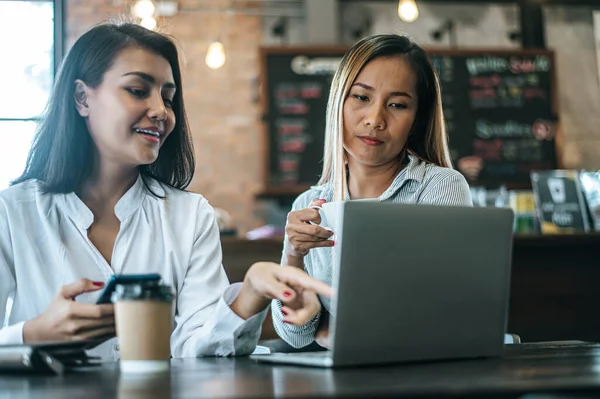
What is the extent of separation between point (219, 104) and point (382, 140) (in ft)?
11.3

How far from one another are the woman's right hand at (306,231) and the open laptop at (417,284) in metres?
0.31

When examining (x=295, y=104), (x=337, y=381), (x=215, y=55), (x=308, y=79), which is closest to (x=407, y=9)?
(x=308, y=79)

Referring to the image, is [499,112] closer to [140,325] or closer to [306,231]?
[306,231]

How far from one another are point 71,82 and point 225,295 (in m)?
0.67

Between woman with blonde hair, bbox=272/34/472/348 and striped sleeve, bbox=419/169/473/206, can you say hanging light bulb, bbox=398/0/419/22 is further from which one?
striped sleeve, bbox=419/169/473/206

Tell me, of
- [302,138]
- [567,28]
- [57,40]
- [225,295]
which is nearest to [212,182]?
[302,138]

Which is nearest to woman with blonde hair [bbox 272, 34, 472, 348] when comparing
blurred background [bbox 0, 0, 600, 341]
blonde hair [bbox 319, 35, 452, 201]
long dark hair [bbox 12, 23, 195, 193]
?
blonde hair [bbox 319, 35, 452, 201]

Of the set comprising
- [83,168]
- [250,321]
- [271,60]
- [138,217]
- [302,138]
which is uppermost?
[271,60]

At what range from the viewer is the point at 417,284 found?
1.13m

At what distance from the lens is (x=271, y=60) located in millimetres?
5176

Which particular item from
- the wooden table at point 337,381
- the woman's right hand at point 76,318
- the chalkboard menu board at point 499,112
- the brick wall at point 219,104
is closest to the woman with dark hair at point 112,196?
the woman's right hand at point 76,318

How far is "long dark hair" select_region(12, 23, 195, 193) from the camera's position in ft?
5.82

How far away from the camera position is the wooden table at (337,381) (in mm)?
846

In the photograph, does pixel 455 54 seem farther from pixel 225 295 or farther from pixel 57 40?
pixel 225 295
